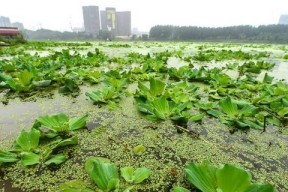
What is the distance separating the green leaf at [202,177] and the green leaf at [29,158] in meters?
0.59

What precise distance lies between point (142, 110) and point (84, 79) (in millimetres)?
1270

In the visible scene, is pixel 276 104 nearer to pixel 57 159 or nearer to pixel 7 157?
pixel 57 159

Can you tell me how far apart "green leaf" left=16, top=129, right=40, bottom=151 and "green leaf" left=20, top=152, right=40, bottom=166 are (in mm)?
72

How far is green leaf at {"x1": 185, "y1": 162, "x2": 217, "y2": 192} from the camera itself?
2.57 feet

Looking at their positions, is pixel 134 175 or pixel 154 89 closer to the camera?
pixel 134 175

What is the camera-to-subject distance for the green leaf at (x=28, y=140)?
1016 mm

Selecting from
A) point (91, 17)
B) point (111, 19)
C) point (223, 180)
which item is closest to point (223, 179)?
point (223, 180)

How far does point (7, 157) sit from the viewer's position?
3.08 ft

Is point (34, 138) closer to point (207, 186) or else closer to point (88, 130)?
point (88, 130)

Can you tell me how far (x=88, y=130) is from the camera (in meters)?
1.30

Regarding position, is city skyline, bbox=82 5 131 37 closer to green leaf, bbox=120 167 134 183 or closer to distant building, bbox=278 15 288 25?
green leaf, bbox=120 167 134 183

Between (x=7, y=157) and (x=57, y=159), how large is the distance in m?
0.20

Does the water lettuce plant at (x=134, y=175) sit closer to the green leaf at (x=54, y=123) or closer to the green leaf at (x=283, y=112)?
the green leaf at (x=54, y=123)

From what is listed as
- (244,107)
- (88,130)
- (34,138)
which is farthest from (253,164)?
(34,138)
